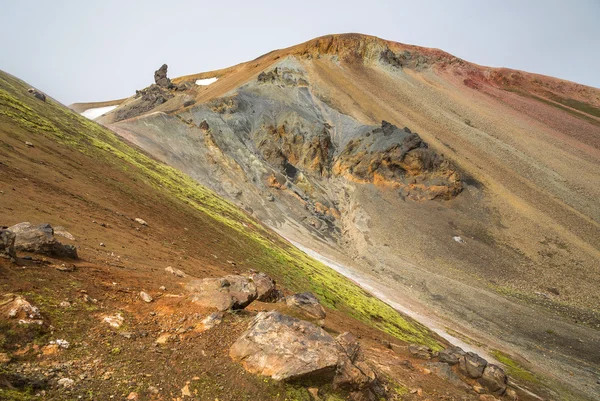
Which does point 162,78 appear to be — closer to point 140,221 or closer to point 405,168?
point 405,168

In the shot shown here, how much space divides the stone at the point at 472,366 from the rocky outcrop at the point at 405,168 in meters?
51.8

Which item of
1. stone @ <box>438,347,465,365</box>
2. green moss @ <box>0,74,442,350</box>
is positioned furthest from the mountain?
green moss @ <box>0,74,442,350</box>

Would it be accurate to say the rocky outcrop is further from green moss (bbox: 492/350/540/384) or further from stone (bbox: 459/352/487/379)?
stone (bbox: 459/352/487/379)

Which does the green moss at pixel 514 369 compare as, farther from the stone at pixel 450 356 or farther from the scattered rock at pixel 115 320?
the scattered rock at pixel 115 320

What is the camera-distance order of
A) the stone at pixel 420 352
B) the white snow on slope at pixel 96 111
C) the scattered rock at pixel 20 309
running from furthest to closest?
the white snow on slope at pixel 96 111
the stone at pixel 420 352
the scattered rock at pixel 20 309

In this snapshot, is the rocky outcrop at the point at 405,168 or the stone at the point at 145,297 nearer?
the stone at the point at 145,297

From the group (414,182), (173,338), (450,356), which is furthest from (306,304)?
(414,182)

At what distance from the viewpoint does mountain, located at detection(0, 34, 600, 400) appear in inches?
320

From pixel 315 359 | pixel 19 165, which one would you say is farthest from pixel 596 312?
pixel 19 165

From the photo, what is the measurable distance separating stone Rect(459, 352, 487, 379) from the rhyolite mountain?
1598cm

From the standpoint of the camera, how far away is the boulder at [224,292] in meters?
10.6

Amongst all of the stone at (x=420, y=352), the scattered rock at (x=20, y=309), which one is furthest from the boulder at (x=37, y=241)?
the stone at (x=420, y=352)

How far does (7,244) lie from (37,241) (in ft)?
4.50

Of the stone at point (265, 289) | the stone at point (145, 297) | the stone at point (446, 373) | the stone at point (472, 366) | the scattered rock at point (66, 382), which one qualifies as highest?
the scattered rock at point (66, 382)
